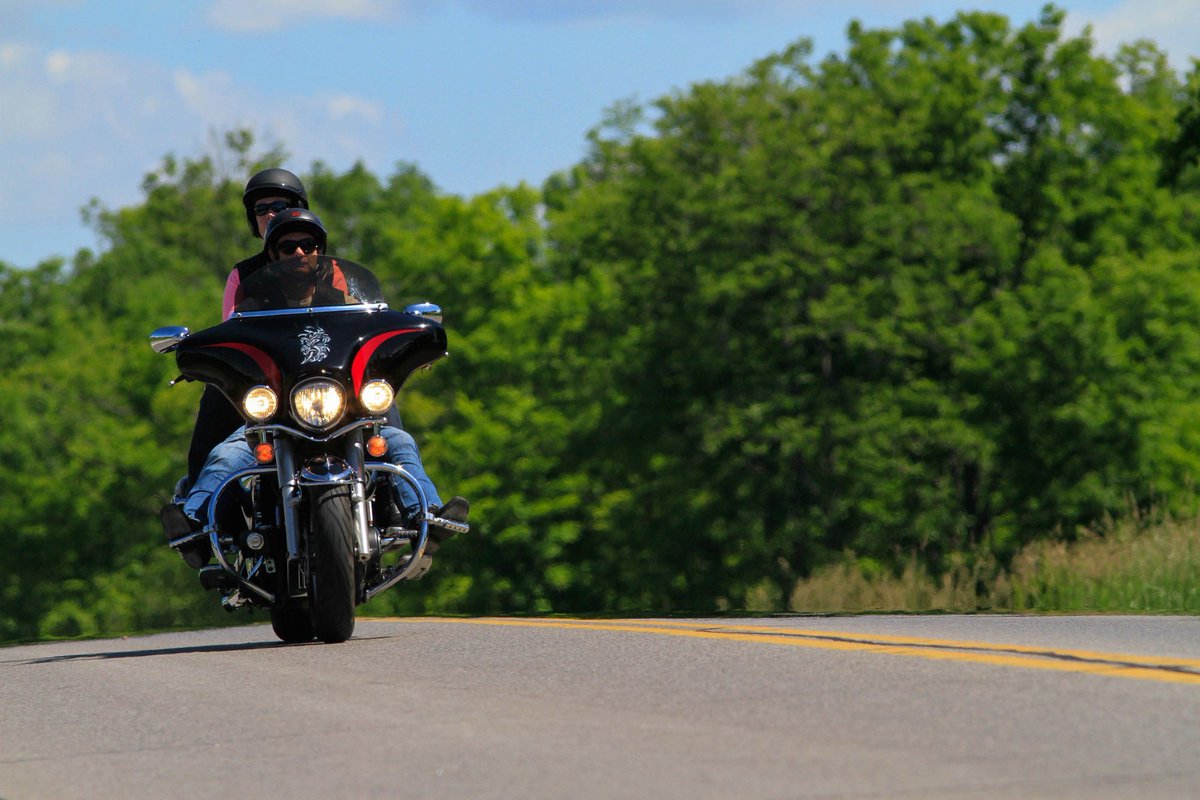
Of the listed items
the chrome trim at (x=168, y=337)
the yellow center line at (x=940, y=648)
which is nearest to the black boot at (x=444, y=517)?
the yellow center line at (x=940, y=648)

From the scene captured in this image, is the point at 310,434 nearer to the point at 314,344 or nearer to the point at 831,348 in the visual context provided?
the point at 314,344

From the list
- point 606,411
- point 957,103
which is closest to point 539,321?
point 606,411

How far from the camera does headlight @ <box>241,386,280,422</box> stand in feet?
29.6

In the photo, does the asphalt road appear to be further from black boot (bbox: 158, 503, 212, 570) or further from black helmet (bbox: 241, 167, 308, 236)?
black helmet (bbox: 241, 167, 308, 236)

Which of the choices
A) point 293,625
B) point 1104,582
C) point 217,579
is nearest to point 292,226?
point 217,579

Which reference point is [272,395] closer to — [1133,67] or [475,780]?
[475,780]

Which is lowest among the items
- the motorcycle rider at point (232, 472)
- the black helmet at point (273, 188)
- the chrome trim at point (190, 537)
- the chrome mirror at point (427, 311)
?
the chrome trim at point (190, 537)

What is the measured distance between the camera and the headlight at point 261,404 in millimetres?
9023

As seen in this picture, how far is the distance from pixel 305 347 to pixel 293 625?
1.60 m

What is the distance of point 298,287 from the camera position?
9.48 m

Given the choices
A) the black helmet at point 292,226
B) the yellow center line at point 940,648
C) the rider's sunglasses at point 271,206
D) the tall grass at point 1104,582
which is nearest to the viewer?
the yellow center line at point 940,648

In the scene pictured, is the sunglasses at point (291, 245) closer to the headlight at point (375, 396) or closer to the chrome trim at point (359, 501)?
the headlight at point (375, 396)

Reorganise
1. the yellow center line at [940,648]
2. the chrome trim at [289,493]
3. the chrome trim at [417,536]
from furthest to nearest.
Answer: the chrome trim at [417,536], the chrome trim at [289,493], the yellow center line at [940,648]

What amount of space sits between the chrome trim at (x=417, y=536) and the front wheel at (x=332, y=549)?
237 mm
